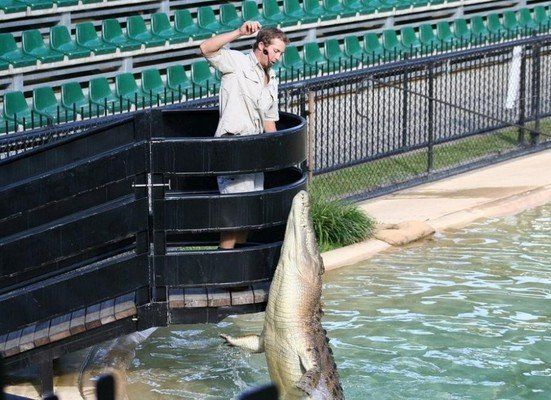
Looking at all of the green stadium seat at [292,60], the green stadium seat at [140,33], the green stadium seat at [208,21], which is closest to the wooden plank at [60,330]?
the green stadium seat at [140,33]

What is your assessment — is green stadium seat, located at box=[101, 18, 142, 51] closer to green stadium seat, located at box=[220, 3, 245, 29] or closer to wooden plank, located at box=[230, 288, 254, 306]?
green stadium seat, located at box=[220, 3, 245, 29]

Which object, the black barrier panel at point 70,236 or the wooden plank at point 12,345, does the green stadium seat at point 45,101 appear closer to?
the wooden plank at point 12,345

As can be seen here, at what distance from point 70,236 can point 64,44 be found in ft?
38.6

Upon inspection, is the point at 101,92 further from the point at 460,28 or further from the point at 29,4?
the point at 460,28

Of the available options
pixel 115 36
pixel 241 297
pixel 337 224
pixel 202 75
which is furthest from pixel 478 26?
pixel 241 297

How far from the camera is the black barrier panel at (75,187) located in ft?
22.7

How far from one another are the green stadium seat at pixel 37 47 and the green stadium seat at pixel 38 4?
0.52 meters

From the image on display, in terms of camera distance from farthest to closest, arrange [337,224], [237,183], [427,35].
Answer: [427,35]
[337,224]
[237,183]

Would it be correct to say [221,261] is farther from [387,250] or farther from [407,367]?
[387,250]

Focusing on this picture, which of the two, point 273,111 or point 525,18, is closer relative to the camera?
point 273,111

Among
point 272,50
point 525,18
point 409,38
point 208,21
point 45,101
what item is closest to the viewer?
point 272,50

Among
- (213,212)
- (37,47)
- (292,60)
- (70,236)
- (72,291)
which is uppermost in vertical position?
(213,212)

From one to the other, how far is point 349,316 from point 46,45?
986 cm

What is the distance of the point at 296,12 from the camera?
21.9 metres
